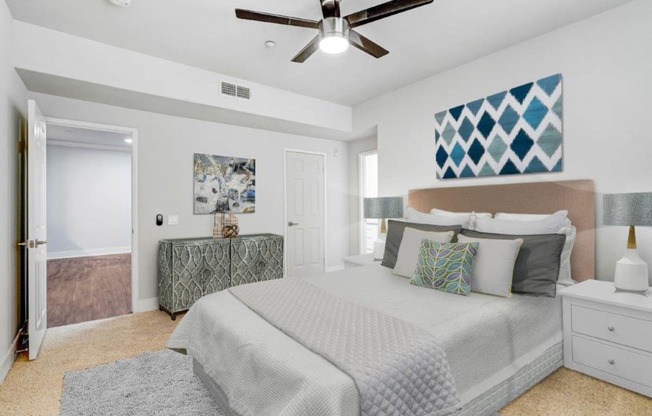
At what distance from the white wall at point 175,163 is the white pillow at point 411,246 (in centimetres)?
261

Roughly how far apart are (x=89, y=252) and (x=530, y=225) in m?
8.66

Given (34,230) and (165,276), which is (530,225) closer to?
(165,276)

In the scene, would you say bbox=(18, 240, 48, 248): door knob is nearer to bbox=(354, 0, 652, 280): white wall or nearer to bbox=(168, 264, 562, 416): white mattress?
bbox=(168, 264, 562, 416): white mattress

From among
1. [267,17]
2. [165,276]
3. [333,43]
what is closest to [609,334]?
[333,43]

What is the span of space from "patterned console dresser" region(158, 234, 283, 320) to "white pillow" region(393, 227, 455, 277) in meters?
2.03

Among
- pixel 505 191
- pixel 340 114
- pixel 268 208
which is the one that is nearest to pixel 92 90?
pixel 268 208

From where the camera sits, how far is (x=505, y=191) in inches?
123

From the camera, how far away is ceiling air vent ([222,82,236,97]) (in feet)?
12.4

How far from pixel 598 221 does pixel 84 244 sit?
9.12m

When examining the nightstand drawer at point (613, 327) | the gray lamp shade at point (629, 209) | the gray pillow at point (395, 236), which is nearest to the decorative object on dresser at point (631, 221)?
the gray lamp shade at point (629, 209)

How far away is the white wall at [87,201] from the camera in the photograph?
7152mm

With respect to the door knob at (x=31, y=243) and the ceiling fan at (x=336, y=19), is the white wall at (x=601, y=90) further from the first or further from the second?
the door knob at (x=31, y=243)

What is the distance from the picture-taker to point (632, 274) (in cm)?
220

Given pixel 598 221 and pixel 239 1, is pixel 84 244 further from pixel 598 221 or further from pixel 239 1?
pixel 598 221
